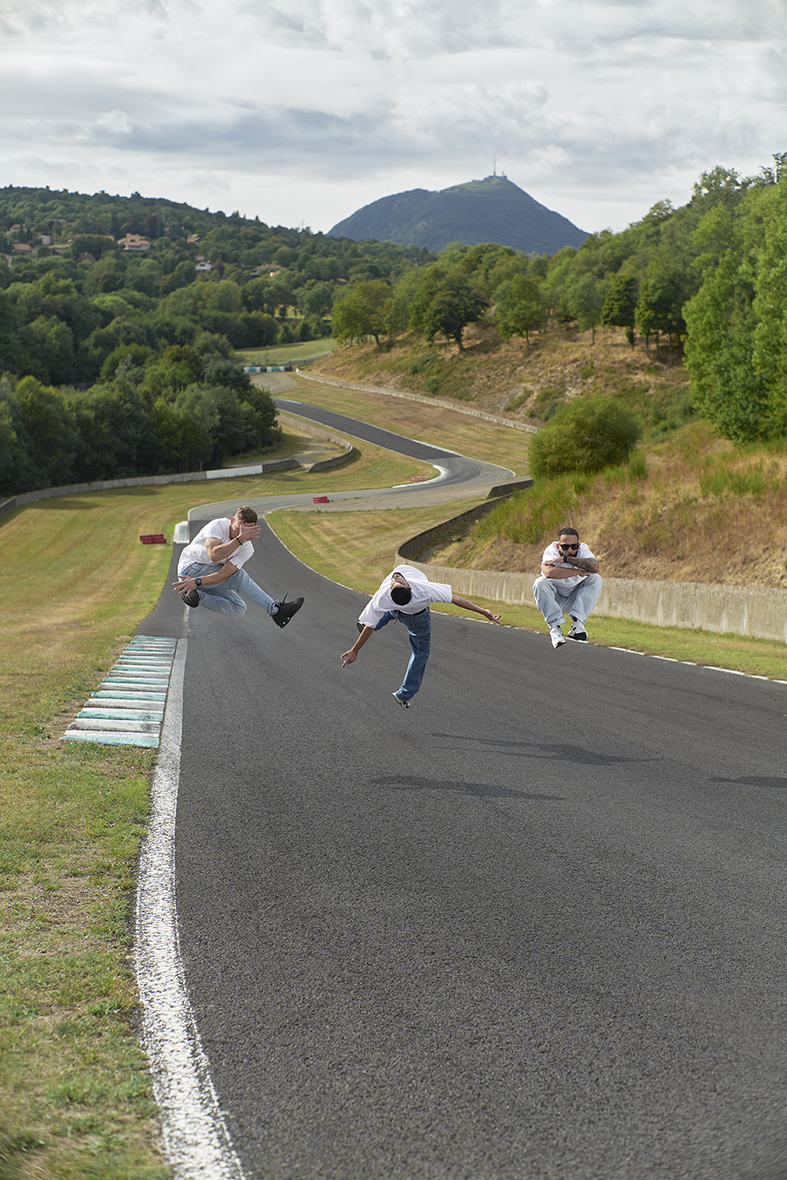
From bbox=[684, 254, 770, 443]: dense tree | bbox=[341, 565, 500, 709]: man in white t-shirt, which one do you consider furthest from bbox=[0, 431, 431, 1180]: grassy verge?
bbox=[684, 254, 770, 443]: dense tree

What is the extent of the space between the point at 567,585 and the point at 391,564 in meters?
40.9

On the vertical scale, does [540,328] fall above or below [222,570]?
above

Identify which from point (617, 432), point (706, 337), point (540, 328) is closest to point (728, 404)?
point (617, 432)

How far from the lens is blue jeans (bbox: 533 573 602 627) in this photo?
1428cm

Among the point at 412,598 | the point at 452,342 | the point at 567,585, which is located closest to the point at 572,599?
the point at 567,585

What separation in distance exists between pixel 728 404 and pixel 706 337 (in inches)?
739

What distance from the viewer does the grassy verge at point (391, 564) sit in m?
20.6

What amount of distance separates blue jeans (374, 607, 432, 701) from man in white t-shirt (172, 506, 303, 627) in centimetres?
175

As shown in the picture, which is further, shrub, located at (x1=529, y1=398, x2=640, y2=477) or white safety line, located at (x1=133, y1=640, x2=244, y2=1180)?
shrub, located at (x1=529, y1=398, x2=640, y2=477)

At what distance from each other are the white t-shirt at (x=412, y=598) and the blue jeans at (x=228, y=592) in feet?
4.50

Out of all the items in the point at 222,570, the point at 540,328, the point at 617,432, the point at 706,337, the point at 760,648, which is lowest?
the point at 760,648

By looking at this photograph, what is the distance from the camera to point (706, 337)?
7750 cm

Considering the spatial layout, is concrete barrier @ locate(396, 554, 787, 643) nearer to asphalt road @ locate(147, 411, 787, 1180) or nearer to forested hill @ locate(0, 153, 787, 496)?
asphalt road @ locate(147, 411, 787, 1180)

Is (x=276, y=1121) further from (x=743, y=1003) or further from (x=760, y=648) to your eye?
(x=760, y=648)
